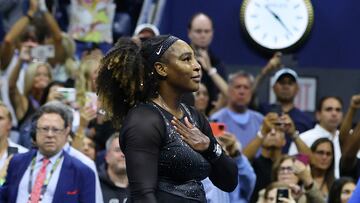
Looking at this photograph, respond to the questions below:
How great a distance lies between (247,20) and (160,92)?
7167 mm

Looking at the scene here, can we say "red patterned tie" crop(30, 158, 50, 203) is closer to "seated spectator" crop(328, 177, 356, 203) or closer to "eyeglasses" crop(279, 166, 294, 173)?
"eyeglasses" crop(279, 166, 294, 173)

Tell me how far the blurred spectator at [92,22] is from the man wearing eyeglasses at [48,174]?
4.15m

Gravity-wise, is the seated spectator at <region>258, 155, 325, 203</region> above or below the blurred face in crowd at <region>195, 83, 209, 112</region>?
below

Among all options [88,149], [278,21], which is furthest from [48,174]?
[278,21]

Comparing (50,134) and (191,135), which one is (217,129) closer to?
(50,134)

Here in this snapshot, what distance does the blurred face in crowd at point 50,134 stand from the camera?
688 cm

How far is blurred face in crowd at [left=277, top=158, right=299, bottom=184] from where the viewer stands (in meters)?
7.99

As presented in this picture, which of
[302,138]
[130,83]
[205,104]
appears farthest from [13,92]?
[130,83]

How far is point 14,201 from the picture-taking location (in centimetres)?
666

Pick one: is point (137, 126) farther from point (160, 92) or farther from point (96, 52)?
point (96, 52)

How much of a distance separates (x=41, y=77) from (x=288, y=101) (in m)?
2.23

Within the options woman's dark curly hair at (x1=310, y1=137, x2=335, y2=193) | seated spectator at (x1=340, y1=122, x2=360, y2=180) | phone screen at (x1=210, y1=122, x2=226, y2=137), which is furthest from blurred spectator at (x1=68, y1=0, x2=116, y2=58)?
phone screen at (x1=210, y1=122, x2=226, y2=137)

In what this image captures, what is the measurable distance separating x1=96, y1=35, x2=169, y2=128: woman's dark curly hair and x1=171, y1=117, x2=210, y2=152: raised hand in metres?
0.17

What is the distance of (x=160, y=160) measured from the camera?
14.2 ft
